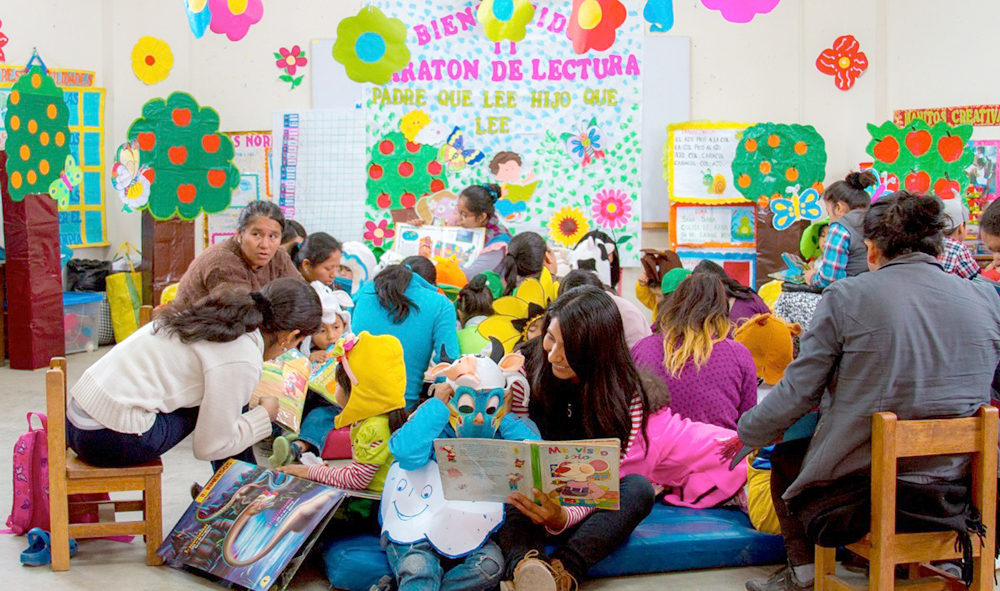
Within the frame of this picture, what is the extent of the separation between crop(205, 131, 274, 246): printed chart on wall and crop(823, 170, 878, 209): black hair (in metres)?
4.14

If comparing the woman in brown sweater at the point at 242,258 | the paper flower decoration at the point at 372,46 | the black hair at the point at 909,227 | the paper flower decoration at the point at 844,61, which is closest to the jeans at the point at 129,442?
the woman in brown sweater at the point at 242,258

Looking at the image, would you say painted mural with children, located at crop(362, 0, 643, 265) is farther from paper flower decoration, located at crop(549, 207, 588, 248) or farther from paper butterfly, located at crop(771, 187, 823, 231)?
paper butterfly, located at crop(771, 187, 823, 231)

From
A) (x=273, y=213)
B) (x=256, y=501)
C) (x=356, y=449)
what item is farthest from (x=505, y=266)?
(x=256, y=501)

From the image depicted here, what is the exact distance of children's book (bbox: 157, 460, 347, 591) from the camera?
3.03m

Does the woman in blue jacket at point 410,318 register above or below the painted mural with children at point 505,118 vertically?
below

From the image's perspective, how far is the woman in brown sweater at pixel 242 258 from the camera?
4.09 m

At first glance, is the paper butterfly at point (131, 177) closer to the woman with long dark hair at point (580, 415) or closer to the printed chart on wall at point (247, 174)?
the printed chart on wall at point (247, 174)

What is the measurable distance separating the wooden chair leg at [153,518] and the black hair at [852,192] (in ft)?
11.4

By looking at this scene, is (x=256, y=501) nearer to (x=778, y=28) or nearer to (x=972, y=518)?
(x=972, y=518)

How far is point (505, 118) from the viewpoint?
7254 millimetres

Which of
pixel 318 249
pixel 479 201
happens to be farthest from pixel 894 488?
pixel 479 201

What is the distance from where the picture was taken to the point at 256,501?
3.19 m

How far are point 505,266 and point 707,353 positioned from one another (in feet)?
4.79

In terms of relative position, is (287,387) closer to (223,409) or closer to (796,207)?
(223,409)
